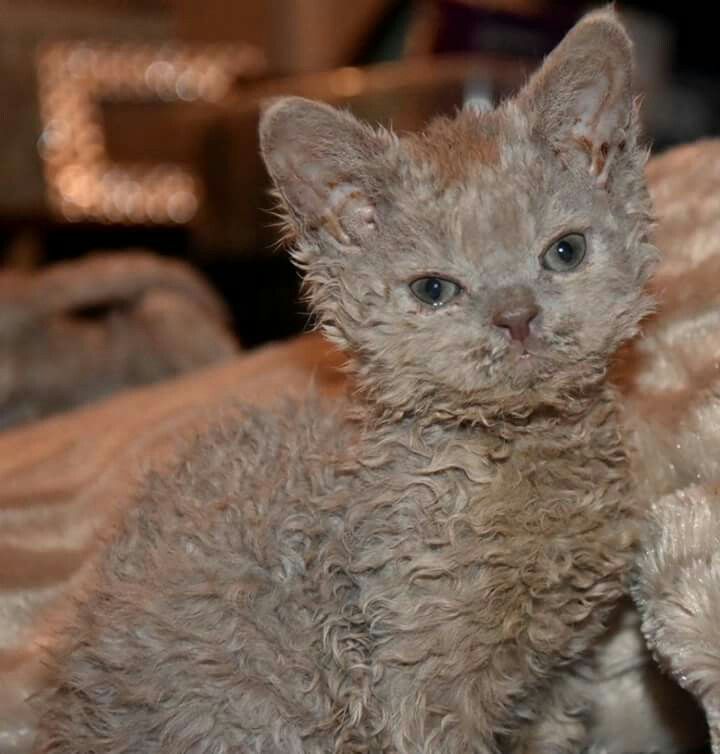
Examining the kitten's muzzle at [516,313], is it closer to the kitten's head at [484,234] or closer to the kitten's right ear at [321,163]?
the kitten's head at [484,234]

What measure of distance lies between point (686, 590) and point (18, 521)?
2.55 feet

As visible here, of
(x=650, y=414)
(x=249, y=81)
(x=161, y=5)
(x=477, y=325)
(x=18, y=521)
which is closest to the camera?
(x=477, y=325)

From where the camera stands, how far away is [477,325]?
2.60 ft

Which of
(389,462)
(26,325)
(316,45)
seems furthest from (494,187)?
(316,45)

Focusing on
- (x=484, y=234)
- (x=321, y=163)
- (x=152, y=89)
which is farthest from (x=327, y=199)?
(x=152, y=89)

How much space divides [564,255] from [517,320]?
7 centimetres

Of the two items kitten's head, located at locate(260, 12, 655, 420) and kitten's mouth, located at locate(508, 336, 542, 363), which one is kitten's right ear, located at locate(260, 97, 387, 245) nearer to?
kitten's head, located at locate(260, 12, 655, 420)

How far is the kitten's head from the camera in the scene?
2.60 feet

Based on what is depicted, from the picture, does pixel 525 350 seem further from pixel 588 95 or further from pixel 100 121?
pixel 100 121

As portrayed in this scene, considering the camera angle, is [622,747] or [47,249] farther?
[47,249]

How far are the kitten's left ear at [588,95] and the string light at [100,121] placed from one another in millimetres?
3140

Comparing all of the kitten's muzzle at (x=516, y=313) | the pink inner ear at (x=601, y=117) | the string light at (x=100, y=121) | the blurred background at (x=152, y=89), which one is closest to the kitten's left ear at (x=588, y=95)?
the pink inner ear at (x=601, y=117)

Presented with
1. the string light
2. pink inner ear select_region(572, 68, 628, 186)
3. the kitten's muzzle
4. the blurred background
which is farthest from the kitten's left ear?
the string light

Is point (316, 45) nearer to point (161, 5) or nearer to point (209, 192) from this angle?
point (161, 5)
